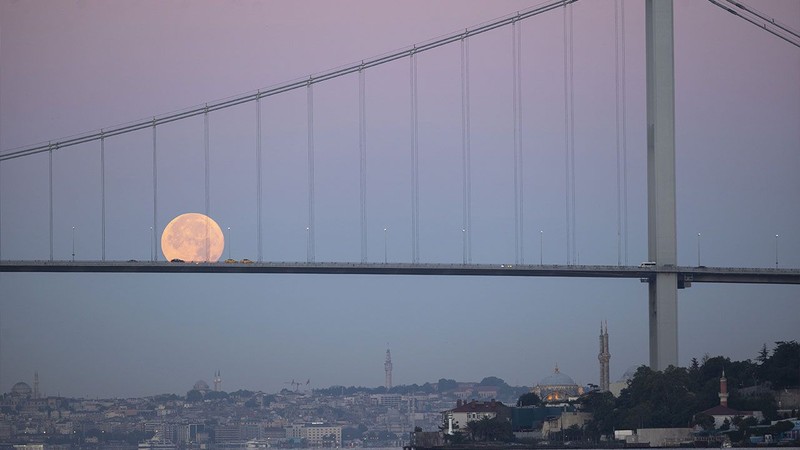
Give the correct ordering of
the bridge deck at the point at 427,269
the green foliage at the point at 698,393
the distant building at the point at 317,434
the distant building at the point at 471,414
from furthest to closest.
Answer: the distant building at the point at 317,434 → the distant building at the point at 471,414 → the green foliage at the point at 698,393 → the bridge deck at the point at 427,269

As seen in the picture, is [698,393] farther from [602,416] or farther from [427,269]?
[427,269]

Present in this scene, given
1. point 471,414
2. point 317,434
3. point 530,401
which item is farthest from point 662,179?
point 317,434

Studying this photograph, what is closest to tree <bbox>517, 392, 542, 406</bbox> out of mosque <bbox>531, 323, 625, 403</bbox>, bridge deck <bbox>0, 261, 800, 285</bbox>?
mosque <bbox>531, 323, 625, 403</bbox>

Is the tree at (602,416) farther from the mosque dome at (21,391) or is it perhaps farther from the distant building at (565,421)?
the mosque dome at (21,391)

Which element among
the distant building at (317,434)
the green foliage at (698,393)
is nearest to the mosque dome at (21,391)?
the distant building at (317,434)

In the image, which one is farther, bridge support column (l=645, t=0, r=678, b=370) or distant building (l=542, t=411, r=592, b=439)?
distant building (l=542, t=411, r=592, b=439)

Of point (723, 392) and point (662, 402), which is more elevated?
point (723, 392)

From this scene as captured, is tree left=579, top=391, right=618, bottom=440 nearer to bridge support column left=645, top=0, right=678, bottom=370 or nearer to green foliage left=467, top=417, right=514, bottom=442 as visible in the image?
green foliage left=467, top=417, right=514, bottom=442
